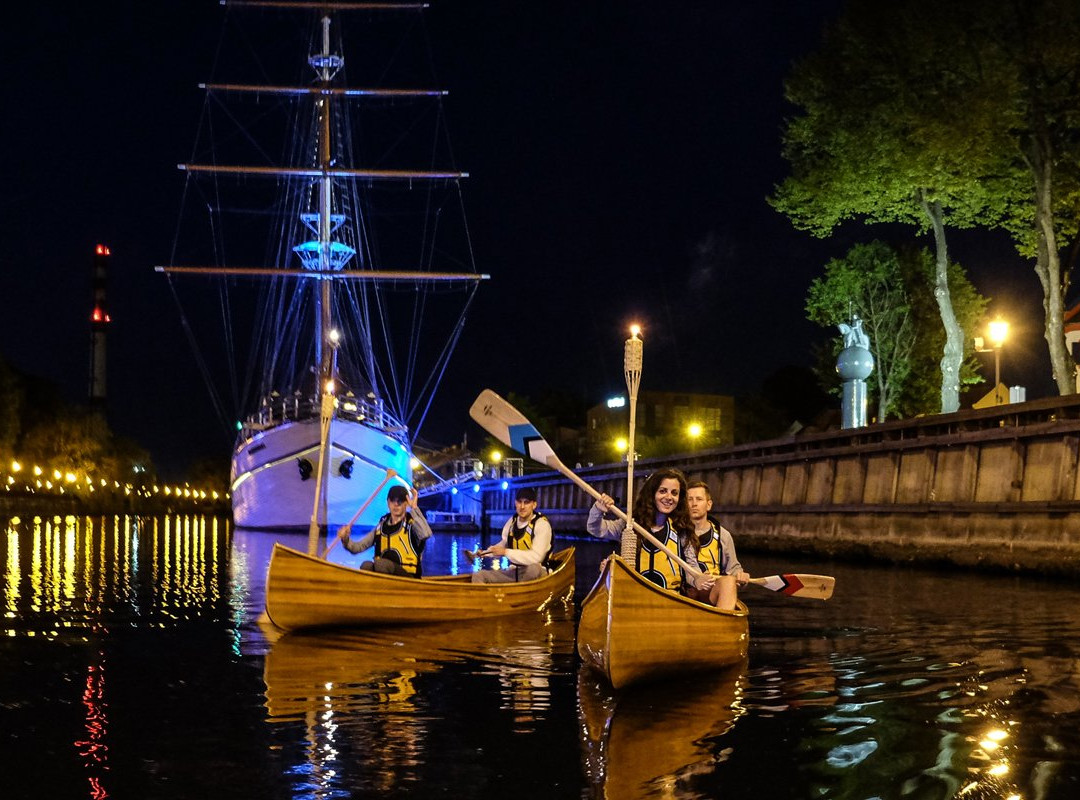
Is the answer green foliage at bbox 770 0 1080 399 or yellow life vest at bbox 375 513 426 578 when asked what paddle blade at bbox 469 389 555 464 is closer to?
yellow life vest at bbox 375 513 426 578

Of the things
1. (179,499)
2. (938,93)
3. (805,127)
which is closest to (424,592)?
(938,93)

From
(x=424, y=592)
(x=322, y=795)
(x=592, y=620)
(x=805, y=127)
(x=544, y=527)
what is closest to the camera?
(x=322, y=795)

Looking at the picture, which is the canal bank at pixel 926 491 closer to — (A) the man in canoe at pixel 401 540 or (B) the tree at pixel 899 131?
(B) the tree at pixel 899 131

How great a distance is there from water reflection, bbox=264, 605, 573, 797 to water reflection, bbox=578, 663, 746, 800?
52 centimetres

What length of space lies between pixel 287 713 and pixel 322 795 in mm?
2872

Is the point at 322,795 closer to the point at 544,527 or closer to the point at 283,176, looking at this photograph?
the point at 544,527

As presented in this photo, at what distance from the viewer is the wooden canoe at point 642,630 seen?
416 inches

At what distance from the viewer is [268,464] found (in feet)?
186

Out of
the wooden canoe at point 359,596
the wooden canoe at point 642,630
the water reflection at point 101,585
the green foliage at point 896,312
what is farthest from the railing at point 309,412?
the wooden canoe at point 642,630

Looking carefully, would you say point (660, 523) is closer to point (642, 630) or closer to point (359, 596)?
point (642, 630)

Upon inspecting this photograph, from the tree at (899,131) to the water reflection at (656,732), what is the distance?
22.8 meters

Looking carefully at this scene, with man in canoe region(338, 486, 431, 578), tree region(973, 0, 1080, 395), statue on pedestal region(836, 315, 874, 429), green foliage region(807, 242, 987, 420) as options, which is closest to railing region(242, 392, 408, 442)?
green foliage region(807, 242, 987, 420)

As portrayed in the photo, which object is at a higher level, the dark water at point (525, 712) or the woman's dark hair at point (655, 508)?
the woman's dark hair at point (655, 508)

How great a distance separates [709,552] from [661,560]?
62 cm
